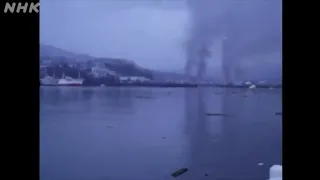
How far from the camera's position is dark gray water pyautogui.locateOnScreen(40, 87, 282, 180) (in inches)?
195
